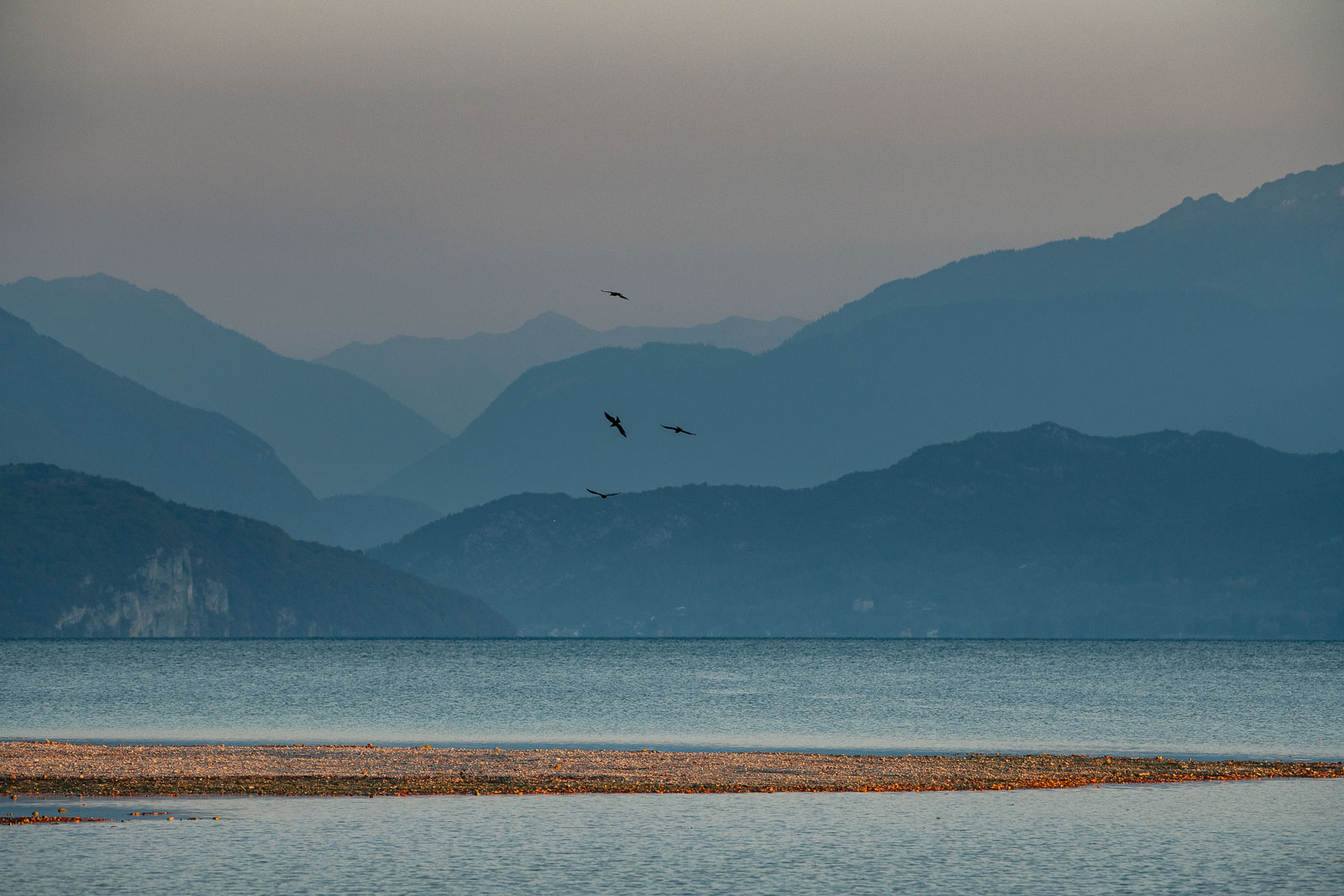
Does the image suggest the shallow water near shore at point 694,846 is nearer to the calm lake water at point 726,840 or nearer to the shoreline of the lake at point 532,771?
the calm lake water at point 726,840

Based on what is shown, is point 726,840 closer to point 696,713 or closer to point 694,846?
point 694,846

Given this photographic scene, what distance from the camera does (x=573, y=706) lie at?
132 meters

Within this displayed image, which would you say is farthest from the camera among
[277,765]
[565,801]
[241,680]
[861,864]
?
[241,680]

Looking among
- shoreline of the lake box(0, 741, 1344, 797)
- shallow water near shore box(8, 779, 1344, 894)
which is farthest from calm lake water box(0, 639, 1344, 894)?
shoreline of the lake box(0, 741, 1344, 797)

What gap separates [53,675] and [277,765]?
135 metres

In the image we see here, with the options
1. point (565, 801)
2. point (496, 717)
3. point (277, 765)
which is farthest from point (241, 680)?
point (565, 801)

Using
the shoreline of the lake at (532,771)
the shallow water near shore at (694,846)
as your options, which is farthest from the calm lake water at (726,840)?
the shoreline of the lake at (532,771)

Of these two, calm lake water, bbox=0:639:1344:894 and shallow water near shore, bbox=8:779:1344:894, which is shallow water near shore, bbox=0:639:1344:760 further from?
shallow water near shore, bbox=8:779:1344:894

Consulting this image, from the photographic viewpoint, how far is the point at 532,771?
68.2 m

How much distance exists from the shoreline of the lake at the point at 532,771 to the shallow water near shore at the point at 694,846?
2.62 m

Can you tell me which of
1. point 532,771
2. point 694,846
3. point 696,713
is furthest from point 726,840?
point 696,713

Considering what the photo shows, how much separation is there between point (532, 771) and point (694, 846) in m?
19.6

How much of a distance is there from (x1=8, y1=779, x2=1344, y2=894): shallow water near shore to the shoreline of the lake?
2.62 metres

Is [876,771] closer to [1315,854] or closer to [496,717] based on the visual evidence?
[1315,854]
